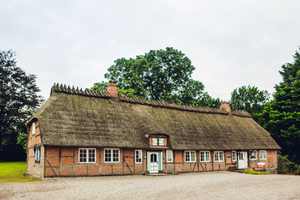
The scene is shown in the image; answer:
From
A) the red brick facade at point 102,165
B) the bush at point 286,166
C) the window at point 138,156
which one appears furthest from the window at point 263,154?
the window at point 138,156

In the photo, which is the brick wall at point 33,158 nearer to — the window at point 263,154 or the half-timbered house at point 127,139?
the half-timbered house at point 127,139

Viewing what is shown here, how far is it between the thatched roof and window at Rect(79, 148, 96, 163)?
949mm

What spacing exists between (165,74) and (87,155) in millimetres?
24213

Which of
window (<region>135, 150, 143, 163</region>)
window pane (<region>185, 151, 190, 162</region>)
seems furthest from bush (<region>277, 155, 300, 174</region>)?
window (<region>135, 150, 143, 163</region>)

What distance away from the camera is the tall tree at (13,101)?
33406mm

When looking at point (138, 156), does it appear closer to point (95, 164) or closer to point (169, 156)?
point (169, 156)

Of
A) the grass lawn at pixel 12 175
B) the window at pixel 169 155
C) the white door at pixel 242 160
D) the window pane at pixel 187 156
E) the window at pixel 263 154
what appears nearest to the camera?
the grass lawn at pixel 12 175

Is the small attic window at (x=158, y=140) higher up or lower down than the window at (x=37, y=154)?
higher up

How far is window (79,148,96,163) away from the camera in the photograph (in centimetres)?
1911

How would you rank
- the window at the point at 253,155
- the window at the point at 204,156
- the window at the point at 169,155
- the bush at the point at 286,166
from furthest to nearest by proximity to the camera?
the bush at the point at 286,166 → the window at the point at 253,155 → the window at the point at 204,156 → the window at the point at 169,155

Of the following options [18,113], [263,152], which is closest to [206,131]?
[263,152]

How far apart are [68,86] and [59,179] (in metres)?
8.01

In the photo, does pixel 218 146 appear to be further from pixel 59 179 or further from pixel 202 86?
pixel 202 86

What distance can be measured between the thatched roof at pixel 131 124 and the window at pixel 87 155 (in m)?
0.95
